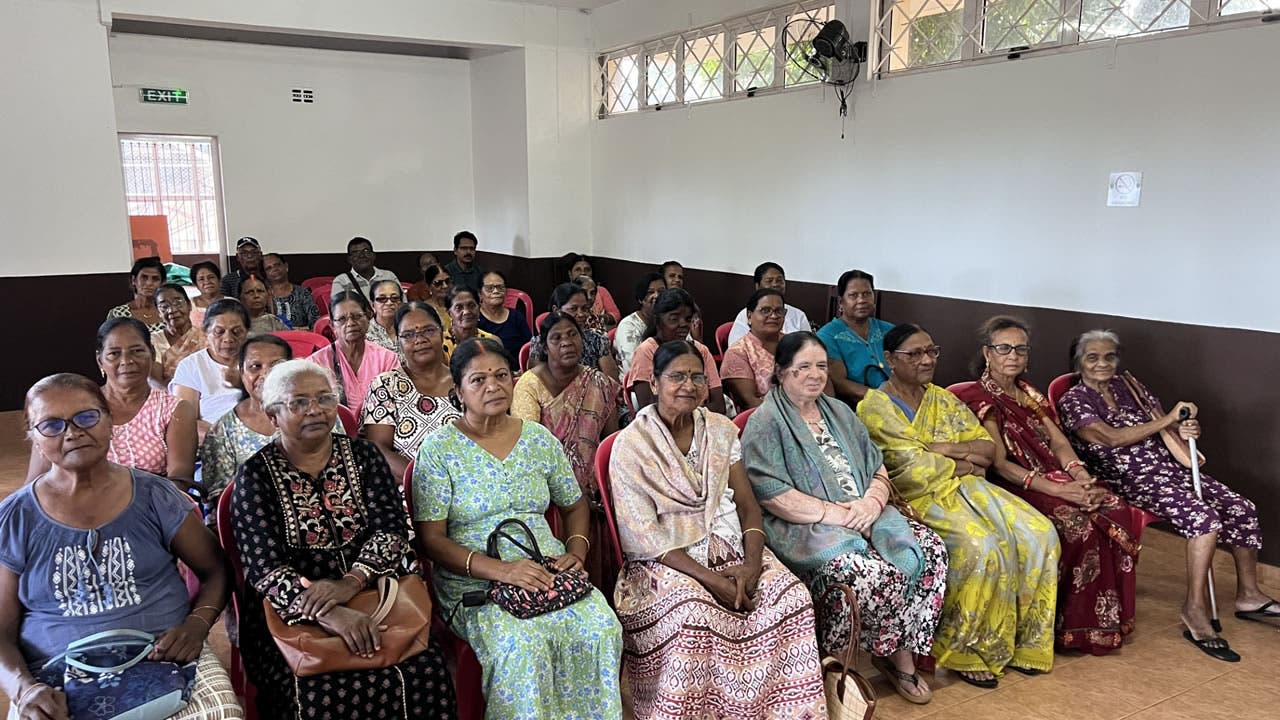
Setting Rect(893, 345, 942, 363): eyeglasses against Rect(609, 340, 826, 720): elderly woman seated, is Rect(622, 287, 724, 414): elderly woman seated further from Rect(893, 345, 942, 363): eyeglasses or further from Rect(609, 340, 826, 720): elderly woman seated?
Rect(609, 340, 826, 720): elderly woman seated

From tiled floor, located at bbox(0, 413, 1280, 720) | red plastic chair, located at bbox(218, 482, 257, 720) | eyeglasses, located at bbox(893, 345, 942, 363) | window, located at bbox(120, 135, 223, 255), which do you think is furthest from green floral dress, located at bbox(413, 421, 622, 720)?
window, located at bbox(120, 135, 223, 255)

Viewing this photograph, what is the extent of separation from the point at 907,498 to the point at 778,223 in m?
3.34

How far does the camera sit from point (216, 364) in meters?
3.71

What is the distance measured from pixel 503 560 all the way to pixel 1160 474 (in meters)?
2.70

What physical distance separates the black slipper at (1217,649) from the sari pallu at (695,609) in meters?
1.73

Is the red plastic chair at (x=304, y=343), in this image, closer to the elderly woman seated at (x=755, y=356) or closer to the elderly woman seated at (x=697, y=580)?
the elderly woman seated at (x=755, y=356)

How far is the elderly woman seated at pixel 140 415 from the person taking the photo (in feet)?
9.57

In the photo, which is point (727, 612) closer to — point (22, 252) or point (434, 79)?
point (22, 252)

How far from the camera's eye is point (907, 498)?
327 cm

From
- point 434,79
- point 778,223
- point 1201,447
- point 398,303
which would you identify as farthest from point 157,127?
point 1201,447

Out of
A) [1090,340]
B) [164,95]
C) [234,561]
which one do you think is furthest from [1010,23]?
[164,95]

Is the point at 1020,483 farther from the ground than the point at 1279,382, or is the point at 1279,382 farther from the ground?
the point at 1279,382

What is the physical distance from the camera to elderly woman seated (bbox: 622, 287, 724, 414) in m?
4.05

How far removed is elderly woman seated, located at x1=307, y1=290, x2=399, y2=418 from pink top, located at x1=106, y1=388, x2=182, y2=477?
0.84m
